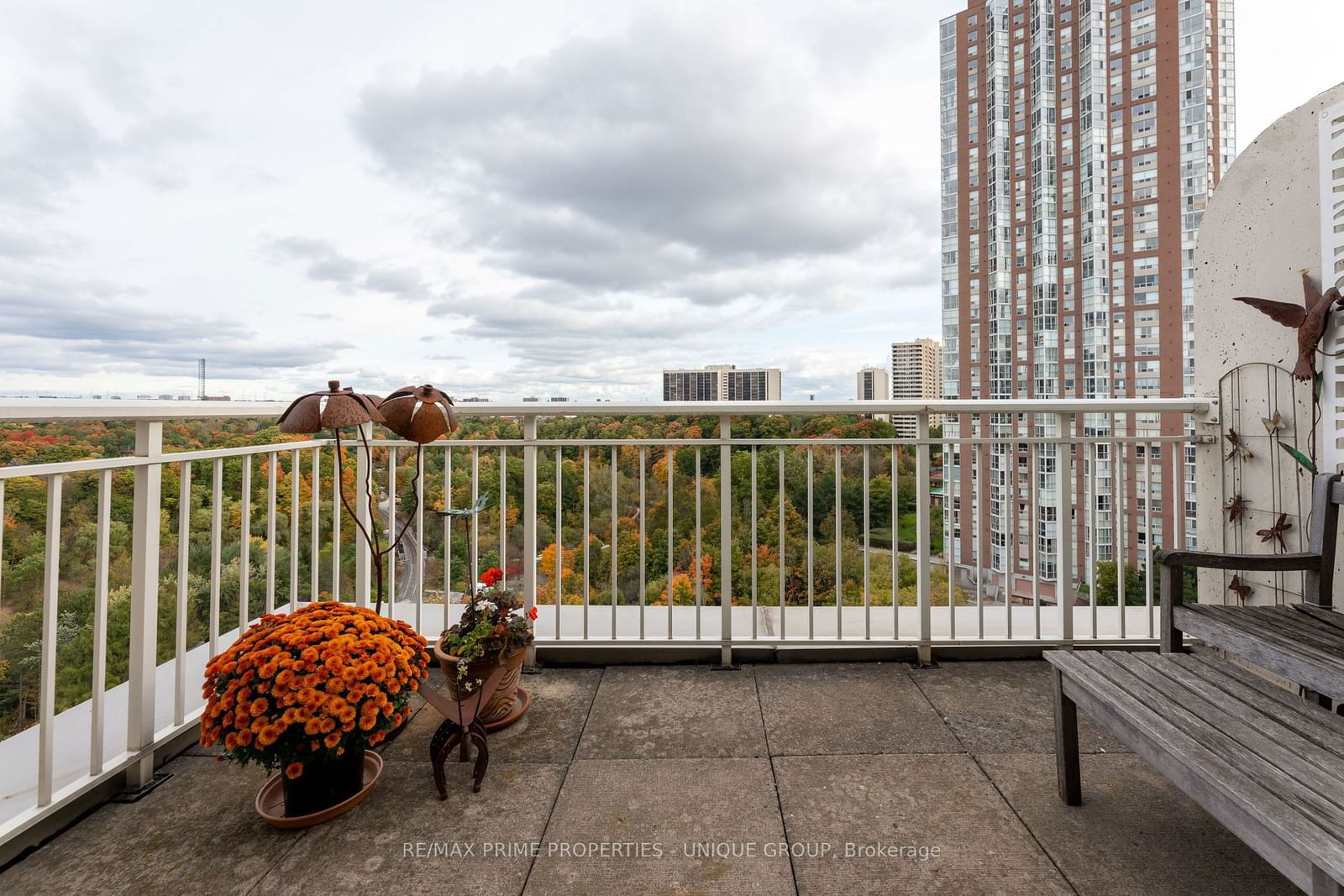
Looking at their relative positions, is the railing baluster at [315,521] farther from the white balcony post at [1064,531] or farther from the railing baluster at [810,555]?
the white balcony post at [1064,531]

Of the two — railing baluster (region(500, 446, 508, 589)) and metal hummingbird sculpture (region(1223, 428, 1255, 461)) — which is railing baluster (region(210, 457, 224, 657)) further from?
metal hummingbird sculpture (region(1223, 428, 1255, 461))

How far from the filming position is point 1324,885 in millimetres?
762

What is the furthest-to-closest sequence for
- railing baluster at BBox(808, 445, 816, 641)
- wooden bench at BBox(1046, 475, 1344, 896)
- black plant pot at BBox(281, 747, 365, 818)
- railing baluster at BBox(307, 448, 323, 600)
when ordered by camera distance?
railing baluster at BBox(808, 445, 816, 641), railing baluster at BBox(307, 448, 323, 600), black plant pot at BBox(281, 747, 365, 818), wooden bench at BBox(1046, 475, 1344, 896)

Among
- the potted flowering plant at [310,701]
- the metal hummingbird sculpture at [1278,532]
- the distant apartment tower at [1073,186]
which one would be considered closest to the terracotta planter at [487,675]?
the potted flowering plant at [310,701]

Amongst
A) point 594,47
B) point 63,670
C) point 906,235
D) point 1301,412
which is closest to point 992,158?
point 906,235

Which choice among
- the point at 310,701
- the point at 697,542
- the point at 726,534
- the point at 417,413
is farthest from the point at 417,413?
the point at 726,534

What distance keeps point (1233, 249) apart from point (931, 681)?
2339 millimetres

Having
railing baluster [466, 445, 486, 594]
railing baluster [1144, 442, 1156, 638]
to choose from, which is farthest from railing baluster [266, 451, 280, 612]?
railing baluster [1144, 442, 1156, 638]

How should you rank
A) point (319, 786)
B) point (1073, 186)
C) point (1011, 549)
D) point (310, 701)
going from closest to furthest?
1. point (310, 701)
2. point (319, 786)
3. point (1011, 549)
4. point (1073, 186)

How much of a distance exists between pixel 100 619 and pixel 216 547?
343 mm

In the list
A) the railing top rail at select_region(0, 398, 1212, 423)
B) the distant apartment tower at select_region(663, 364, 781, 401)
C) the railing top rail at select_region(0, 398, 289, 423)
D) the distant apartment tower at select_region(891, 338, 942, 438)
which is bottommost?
the railing top rail at select_region(0, 398, 289, 423)

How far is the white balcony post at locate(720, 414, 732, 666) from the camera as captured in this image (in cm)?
243

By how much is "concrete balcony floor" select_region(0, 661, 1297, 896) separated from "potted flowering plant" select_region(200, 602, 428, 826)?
4.9 inches

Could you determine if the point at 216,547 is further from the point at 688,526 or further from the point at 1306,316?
the point at 1306,316
